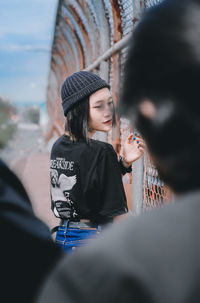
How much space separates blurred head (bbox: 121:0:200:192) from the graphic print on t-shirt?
3.75 ft

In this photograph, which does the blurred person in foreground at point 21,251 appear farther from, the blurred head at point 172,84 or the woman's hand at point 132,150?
the woman's hand at point 132,150

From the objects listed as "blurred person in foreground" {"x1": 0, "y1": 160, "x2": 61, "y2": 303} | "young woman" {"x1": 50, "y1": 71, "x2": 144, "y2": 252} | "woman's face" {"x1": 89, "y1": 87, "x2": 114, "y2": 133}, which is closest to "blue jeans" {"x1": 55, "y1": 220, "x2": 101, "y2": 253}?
"young woman" {"x1": 50, "y1": 71, "x2": 144, "y2": 252}

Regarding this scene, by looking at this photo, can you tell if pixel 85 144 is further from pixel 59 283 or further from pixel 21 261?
pixel 59 283

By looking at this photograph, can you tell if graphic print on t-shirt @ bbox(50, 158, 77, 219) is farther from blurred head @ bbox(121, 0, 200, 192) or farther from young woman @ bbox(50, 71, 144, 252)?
blurred head @ bbox(121, 0, 200, 192)

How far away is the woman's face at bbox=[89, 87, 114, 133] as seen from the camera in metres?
1.94

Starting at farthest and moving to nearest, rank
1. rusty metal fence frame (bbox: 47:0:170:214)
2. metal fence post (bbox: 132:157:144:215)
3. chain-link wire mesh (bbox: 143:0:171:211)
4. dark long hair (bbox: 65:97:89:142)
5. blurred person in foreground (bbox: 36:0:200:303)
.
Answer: metal fence post (bbox: 132:157:144:215) < rusty metal fence frame (bbox: 47:0:170:214) < chain-link wire mesh (bbox: 143:0:171:211) < dark long hair (bbox: 65:97:89:142) < blurred person in foreground (bbox: 36:0:200:303)

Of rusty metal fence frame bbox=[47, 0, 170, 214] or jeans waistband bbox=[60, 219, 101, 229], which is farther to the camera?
rusty metal fence frame bbox=[47, 0, 170, 214]

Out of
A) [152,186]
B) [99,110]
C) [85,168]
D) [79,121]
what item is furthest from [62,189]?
[152,186]

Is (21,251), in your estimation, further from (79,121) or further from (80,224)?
(79,121)

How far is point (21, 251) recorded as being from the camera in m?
0.78

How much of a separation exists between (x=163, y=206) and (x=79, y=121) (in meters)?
1.37

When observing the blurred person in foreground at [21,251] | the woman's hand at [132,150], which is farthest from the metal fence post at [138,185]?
the blurred person in foreground at [21,251]

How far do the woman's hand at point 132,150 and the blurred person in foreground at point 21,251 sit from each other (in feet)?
3.76

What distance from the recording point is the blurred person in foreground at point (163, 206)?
1.59ft
